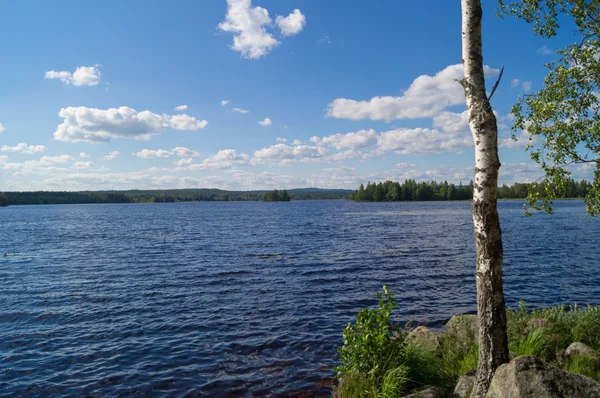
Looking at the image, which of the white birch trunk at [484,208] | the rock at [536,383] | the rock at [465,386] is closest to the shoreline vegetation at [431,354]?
the rock at [465,386]

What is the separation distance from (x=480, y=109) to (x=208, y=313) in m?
16.9

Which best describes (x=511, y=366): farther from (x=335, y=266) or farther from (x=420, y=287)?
(x=335, y=266)

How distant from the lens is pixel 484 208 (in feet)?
24.9

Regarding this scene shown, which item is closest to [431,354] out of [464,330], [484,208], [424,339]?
[424,339]

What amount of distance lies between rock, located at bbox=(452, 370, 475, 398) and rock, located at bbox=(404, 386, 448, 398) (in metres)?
0.25

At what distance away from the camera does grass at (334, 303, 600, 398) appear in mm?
9047

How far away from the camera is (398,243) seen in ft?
154

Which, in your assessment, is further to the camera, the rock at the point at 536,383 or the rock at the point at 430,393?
the rock at the point at 430,393

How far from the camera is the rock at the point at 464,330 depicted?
11883 mm

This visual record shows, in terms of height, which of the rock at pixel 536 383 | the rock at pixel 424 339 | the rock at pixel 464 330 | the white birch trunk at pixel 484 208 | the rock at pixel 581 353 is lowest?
the rock at pixel 424 339

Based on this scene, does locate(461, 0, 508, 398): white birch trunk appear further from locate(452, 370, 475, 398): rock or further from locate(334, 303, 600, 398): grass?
locate(334, 303, 600, 398): grass

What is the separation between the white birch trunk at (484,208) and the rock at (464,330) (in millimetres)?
4070

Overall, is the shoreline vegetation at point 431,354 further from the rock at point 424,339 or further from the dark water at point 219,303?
the dark water at point 219,303

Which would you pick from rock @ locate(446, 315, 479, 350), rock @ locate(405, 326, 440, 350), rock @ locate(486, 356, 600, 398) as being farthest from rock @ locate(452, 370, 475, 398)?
rock @ locate(446, 315, 479, 350)
